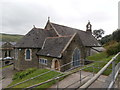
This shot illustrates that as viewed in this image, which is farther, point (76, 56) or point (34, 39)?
point (34, 39)

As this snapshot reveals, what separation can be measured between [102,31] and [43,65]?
70.6 metres

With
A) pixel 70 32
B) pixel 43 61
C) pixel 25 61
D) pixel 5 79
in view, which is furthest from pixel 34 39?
pixel 70 32

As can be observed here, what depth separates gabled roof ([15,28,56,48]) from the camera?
688 inches

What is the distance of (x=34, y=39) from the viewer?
18391mm

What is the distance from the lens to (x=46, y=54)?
49.6 feet

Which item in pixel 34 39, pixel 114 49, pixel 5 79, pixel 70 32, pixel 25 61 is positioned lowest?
pixel 5 79

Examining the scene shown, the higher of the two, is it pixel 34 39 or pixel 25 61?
pixel 34 39

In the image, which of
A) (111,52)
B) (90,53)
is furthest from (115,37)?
(90,53)

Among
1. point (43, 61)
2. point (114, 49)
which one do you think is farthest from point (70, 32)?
point (114, 49)

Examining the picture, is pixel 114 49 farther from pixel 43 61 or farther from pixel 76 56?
pixel 43 61

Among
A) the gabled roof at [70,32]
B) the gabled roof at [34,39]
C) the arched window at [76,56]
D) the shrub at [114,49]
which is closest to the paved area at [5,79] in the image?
the gabled roof at [34,39]

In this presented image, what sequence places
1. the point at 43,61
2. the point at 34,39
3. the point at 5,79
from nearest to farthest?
the point at 5,79 → the point at 43,61 → the point at 34,39

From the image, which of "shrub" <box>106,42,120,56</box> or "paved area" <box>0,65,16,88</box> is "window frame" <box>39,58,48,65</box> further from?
"shrub" <box>106,42,120,56</box>

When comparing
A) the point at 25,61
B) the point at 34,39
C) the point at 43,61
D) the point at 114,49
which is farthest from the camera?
the point at 34,39
